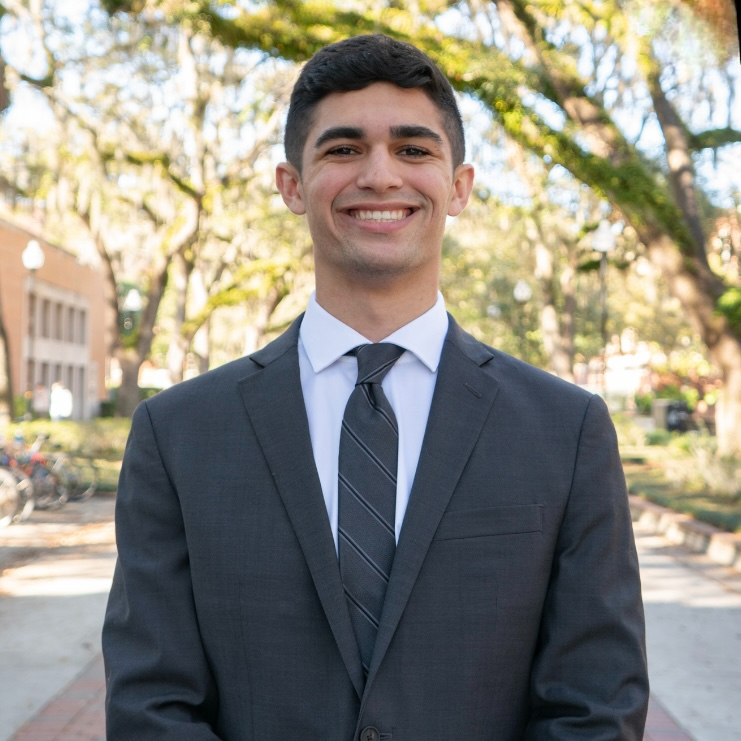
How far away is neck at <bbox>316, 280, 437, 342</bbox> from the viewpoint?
2.25 metres

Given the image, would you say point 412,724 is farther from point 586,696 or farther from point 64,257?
point 64,257

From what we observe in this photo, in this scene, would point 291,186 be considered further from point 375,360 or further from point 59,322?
point 59,322

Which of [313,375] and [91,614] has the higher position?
[313,375]

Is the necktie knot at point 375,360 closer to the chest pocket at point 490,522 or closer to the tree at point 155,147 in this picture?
the chest pocket at point 490,522

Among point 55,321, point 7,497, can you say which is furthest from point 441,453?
point 55,321

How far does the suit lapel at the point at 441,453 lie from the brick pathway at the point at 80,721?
12.7ft

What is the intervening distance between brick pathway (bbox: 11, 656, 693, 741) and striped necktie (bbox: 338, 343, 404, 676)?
3.86 meters

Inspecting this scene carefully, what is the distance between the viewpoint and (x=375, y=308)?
2250 millimetres

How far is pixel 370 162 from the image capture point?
2.21 metres

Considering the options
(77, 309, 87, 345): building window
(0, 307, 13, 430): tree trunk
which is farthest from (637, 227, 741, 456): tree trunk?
(77, 309, 87, 345): building window

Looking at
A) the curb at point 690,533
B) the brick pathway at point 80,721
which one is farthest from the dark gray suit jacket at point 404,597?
the curb at point 690,533

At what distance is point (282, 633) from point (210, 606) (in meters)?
0.15

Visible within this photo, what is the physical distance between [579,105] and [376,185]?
13562 millimetres

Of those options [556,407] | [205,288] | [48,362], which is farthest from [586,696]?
[48,362]
